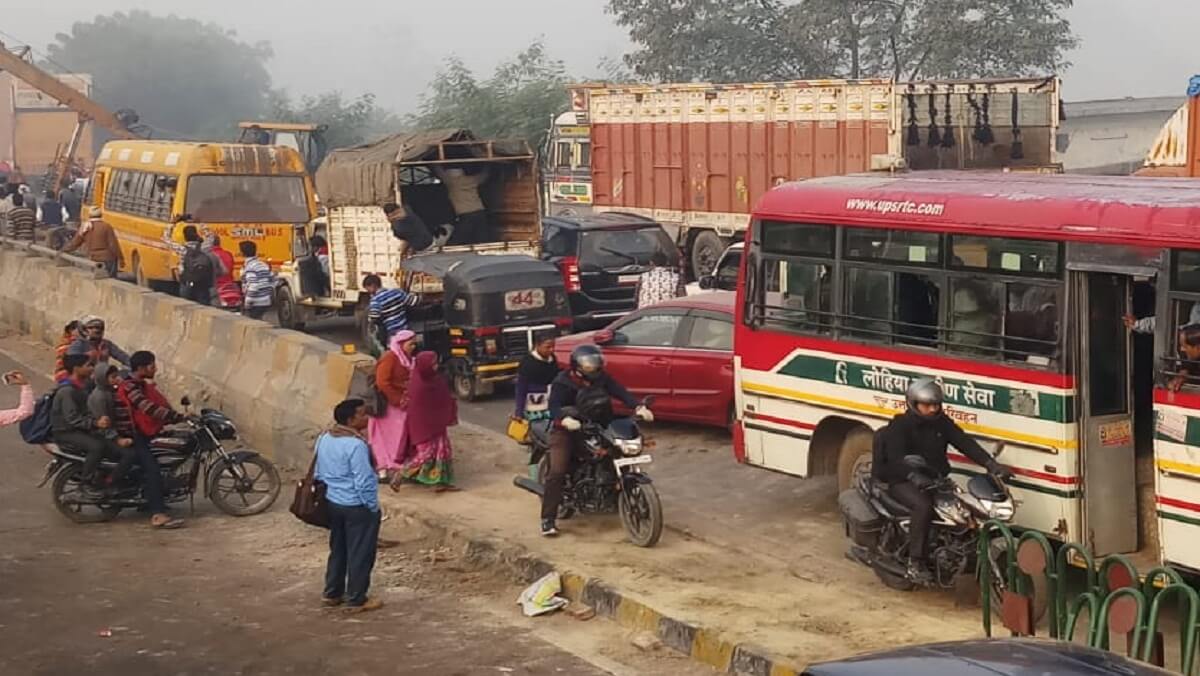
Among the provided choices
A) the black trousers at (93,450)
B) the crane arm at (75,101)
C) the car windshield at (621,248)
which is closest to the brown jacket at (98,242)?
the car windshield at (621,248)

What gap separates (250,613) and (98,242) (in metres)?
14.8

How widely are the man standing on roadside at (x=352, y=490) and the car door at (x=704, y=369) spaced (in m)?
5.35

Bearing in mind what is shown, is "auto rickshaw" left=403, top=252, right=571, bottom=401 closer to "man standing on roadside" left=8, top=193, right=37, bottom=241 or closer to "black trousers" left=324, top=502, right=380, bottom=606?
"black trousers" left=324, top=502, right=380, bottom=606

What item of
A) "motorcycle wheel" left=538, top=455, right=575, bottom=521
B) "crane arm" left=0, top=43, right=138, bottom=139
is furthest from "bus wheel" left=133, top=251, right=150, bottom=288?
"crane arm" left=0, top=43, right=138, bottom=139

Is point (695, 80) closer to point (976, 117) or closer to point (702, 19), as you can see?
point (702, 19)

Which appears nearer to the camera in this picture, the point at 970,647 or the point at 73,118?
the point at 970,647

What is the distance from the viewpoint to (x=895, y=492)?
1008 cm

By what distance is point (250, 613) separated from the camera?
34.9 feet

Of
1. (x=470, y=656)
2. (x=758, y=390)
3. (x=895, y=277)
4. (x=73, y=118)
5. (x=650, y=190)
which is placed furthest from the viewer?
(x=73, y=118)

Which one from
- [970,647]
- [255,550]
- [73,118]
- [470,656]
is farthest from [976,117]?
[73,118]

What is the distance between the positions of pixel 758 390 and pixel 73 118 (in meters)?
56.2

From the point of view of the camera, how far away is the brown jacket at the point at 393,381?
13.4 meters

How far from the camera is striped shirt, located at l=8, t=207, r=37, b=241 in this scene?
1155 inches

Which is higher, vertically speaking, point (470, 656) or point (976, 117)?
point (976, 117)
